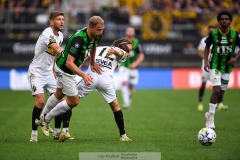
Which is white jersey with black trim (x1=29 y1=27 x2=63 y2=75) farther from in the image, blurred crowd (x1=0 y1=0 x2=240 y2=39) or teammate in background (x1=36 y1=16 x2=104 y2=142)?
blurred crowd (x1=0 y1=0 x2=240 y2=39)

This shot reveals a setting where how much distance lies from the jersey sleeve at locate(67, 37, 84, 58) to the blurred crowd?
1736 cm

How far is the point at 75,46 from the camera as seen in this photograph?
10.4 m

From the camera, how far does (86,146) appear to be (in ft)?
34.2

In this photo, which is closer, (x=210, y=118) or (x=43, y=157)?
A: (x=43, y=157)

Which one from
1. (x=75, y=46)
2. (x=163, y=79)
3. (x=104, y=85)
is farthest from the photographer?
(x=163, y=79)

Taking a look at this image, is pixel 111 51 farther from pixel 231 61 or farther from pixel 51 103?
pixel 231 61

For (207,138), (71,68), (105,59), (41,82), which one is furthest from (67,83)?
(207,138)

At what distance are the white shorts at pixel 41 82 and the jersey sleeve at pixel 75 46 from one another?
4.17 feet

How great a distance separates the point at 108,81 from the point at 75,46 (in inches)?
45.6

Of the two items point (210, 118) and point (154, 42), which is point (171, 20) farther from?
point (210, 118)

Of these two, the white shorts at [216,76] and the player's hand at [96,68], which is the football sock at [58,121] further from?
the white shorts at [216,76]

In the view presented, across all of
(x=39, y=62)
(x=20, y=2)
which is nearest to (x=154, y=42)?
(x=20, y=2)

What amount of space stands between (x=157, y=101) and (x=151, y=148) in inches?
456

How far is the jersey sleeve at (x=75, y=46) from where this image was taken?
34.3 ft
